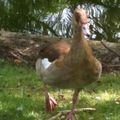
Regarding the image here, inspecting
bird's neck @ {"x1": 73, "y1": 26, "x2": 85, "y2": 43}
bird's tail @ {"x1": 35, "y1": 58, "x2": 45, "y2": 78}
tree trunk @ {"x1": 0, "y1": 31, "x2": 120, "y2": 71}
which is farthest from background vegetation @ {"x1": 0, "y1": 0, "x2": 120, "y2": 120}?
bird's neck @ {"x1": 73, "y1": 26, "x2": 85, "y2": 43}

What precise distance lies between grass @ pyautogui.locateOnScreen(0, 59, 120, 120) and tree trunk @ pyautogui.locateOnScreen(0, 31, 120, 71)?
481 mm

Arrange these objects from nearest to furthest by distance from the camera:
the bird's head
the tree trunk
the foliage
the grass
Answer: the bird's head < the grass < the tree trunk < the foliage

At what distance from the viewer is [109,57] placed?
11.4 meters

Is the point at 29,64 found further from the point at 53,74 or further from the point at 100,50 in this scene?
the point at 53,74

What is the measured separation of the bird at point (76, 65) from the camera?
23.8ft

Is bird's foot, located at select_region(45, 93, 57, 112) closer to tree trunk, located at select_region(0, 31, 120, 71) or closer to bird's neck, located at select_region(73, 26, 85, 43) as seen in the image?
bird's neck, located at select_region(73, 26, 85, 43)

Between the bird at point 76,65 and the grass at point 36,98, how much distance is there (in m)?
0.78

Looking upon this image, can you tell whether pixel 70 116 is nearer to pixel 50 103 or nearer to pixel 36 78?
pixel 50 103

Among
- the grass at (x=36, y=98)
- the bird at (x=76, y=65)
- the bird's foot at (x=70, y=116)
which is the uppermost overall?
the bird at (x=76, y=65)

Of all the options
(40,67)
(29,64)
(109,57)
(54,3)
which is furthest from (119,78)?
(54,3)

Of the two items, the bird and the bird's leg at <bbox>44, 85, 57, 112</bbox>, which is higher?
the bird

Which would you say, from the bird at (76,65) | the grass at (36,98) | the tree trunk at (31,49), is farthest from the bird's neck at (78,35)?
the tree trunk at (31,49)

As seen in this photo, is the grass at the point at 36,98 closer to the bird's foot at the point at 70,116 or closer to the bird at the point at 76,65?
the bird's foot at the point at 70,116

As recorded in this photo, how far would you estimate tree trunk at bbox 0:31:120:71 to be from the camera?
37.2 ft
